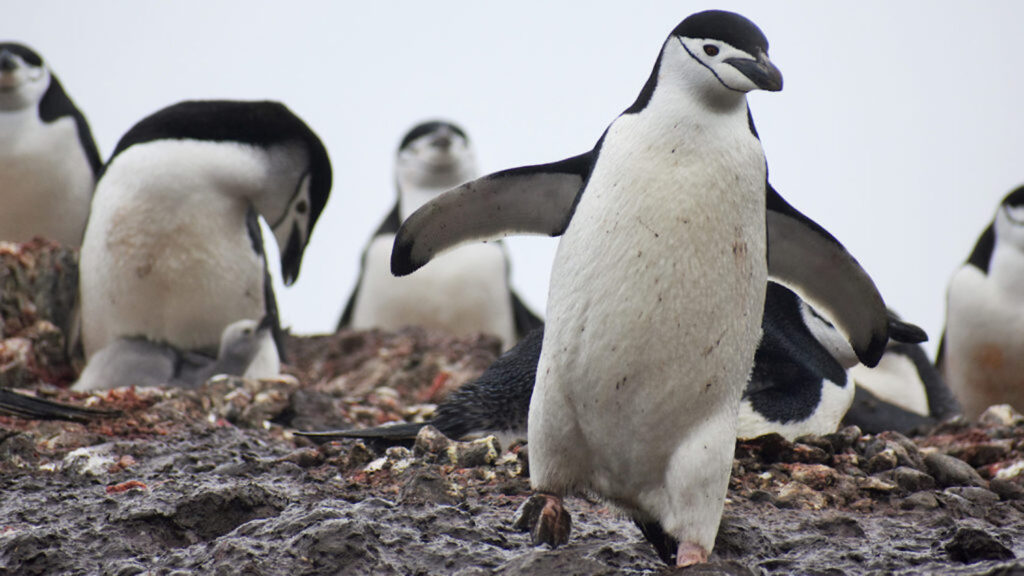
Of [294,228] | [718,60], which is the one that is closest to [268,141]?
[294,228]

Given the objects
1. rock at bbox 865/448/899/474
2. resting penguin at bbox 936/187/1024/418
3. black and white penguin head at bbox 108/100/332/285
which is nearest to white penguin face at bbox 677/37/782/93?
rock at bbox 865/448/899/474

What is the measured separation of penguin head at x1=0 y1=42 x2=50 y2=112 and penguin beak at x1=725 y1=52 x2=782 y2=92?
5.53 m

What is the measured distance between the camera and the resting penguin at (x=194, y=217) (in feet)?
20.0

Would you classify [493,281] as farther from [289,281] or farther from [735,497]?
[735,497]

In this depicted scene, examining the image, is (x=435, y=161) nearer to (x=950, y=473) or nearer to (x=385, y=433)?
(x=385, y=433)

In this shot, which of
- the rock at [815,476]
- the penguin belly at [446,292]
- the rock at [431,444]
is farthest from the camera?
the penguin belly at [446,292]

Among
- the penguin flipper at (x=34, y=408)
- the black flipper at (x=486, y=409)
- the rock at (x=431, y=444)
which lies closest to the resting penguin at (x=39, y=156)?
the penguin flipper at (x=34, y=408)

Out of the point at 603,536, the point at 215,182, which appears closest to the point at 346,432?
the point at 603,536

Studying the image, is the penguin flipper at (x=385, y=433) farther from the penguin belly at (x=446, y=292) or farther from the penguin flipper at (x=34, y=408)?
the penguin belly at (x=446, y=292)

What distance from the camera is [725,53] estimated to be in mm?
2980

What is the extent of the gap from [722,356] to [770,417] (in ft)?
4.64

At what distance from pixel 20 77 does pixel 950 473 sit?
5707 millimetres

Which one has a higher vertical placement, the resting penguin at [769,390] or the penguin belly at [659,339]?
the penguin belly at [659,339]

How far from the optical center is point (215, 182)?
20.2 feet
